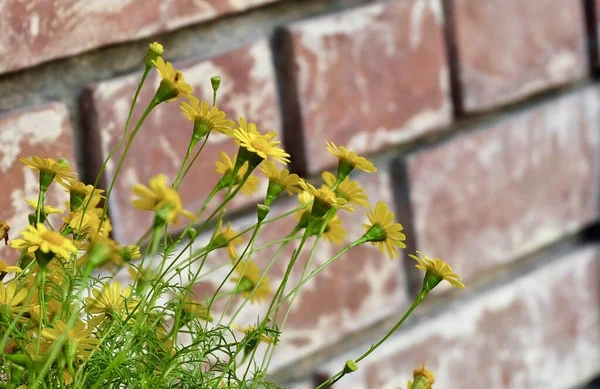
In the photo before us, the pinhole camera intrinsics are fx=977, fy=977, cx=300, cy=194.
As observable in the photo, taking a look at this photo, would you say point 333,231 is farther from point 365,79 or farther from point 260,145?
point 365,79

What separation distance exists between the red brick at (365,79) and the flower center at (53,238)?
1.16 feet

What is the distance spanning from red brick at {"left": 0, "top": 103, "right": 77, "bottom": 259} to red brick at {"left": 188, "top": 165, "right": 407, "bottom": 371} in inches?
5.6

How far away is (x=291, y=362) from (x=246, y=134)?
0.34 meters

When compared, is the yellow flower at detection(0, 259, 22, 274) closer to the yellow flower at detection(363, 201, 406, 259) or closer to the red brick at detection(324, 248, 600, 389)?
the yellow flower at detection(363, 201, 406, 259)

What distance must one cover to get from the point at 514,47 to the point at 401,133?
0.13 m

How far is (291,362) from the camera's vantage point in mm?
679

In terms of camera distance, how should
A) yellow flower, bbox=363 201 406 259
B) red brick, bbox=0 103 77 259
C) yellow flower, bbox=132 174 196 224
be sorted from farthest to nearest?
red brick, bbox=0 103 77 259 → yellow flower, bbox=363 201 406 259 → yellow flower, bbox=132 174 196 224

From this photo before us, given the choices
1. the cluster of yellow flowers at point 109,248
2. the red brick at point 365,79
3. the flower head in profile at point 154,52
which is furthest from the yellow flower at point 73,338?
the red brick at point 365,79

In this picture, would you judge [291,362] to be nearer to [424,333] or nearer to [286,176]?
[424,333]

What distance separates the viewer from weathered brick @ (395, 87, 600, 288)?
0.74 meters

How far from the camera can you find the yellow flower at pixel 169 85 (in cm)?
37

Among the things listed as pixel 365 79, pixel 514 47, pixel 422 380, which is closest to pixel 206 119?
pixel 422 380

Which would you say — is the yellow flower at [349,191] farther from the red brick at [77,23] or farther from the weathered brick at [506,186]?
the weathered brick at [506,186]

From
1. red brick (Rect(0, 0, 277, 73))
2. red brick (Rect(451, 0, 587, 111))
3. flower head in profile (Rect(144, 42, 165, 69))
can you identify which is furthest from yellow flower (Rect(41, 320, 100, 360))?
red brick (Rect(451, 0, 587, 111))
